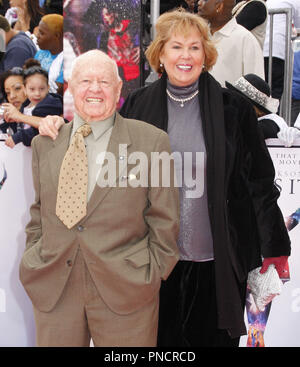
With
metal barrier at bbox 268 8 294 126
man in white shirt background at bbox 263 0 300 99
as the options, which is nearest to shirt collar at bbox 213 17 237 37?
metal barrier at bbox 268 8 294 126

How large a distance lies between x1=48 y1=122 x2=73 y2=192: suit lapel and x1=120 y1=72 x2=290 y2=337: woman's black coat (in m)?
0.41

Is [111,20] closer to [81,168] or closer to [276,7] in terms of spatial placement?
[81,168]

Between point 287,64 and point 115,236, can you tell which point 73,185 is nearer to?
point 115,236

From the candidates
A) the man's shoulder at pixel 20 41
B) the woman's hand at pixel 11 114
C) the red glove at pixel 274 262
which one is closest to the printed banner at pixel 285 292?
the red glove at pixel 274 262

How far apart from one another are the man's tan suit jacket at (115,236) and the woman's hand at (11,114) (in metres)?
0.86

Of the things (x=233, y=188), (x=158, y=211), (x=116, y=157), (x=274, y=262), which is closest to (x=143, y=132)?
(x=116, y=157)

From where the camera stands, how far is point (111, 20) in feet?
9.53

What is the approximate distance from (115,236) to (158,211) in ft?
0.59

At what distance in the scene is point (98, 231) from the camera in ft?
6.35

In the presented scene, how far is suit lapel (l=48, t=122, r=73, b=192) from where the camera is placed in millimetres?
1987

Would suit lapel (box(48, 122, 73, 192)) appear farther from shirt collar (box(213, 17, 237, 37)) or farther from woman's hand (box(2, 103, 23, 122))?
shirt collar (box(213, 17, 237, 37))

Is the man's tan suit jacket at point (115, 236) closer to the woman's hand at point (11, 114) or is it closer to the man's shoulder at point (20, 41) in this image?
the woman's hand at point (11, 114)

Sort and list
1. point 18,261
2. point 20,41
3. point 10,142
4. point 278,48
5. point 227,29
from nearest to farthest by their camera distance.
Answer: point 10,142 → point 18,261 → point 227,29 → point 20,41 → point 278,48

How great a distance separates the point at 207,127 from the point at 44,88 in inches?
51.3
